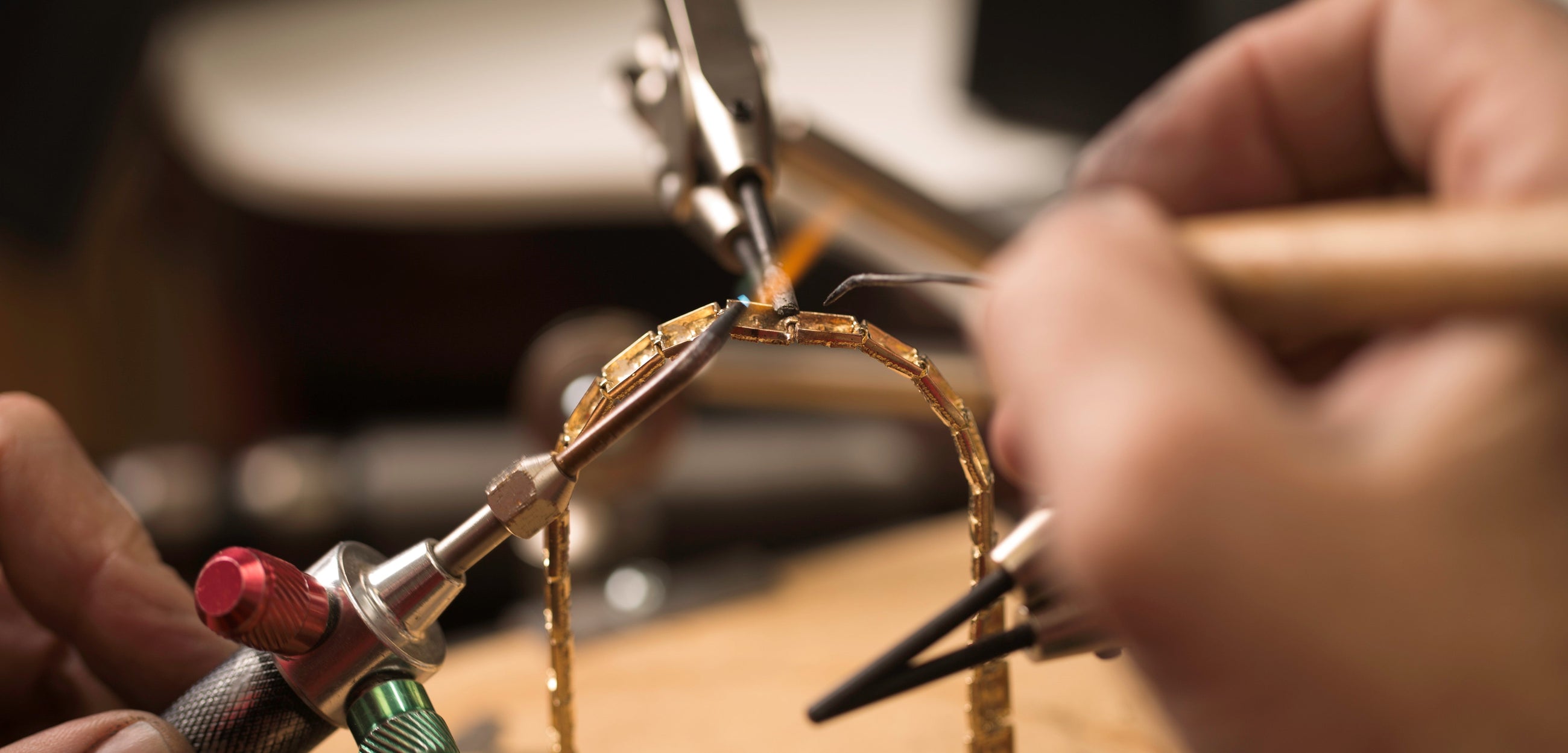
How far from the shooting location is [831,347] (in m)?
0.28

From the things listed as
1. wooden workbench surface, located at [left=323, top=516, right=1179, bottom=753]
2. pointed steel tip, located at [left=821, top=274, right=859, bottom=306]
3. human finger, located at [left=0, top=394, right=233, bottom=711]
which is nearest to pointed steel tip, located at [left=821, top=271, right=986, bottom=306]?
pointed steel tip, located at [left=821, top=274, right=859, bottom=306]

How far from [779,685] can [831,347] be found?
0.25 meters

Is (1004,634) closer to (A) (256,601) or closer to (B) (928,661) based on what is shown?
(B) (928,661)

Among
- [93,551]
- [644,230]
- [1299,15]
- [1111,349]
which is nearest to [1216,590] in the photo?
[1111,349]

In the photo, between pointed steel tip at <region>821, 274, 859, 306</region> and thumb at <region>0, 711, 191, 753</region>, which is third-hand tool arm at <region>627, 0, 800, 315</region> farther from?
thumb at <region>0, 711, 191, 753</region>

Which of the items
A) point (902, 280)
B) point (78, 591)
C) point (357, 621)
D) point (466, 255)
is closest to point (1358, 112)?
point (902, 280)

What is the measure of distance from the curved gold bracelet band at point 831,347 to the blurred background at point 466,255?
196mm

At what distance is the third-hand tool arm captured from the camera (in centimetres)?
31

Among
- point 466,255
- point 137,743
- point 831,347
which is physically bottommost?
point 137,743

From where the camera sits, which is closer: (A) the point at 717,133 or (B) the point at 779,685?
(A) the point at 717,133

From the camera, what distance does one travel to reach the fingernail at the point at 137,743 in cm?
24

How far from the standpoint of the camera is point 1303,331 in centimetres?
18

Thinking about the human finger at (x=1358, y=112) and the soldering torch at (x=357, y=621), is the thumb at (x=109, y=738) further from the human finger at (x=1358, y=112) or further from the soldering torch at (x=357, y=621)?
the human finger at (x=1358, y=112)

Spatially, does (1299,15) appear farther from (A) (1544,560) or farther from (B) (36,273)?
(B) (36,273)
